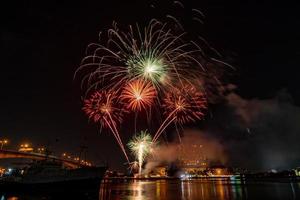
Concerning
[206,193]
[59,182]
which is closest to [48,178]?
[59,182]

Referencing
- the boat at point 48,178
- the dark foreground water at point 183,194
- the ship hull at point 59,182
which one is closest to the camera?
the dark foreground water at point 183,194

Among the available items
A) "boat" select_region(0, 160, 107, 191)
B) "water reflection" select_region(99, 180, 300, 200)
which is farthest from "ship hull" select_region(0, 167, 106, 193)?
"water reflection" select_region(99, 180, 300, 200)

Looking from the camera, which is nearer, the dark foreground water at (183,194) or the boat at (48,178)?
the dark foreground water at (183,194)

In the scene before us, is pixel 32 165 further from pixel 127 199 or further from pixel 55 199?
pixel 127 199

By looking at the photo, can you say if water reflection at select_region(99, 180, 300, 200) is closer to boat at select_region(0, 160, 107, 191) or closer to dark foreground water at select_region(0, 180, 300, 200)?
dark foreground water at select_region(0, 180, 300, 200)

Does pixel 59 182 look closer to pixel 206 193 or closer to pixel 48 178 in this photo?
pixel 48 178

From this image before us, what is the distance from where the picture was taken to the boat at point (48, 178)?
77.1 m

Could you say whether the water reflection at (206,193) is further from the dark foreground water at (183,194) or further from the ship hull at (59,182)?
the ship hull at (59,182)

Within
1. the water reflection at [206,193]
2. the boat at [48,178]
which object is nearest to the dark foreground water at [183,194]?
the water reflection at [206,193]

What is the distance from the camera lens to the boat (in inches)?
3036

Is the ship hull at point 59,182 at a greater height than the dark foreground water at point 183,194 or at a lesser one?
greater

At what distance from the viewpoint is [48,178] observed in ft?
257

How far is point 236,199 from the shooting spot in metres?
41.9

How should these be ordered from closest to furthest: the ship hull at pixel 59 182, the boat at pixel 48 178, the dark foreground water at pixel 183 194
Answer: the dark foreground water at pixel 183 194
the ship hull at pixel 59 182
the boat at pixel 48 178
